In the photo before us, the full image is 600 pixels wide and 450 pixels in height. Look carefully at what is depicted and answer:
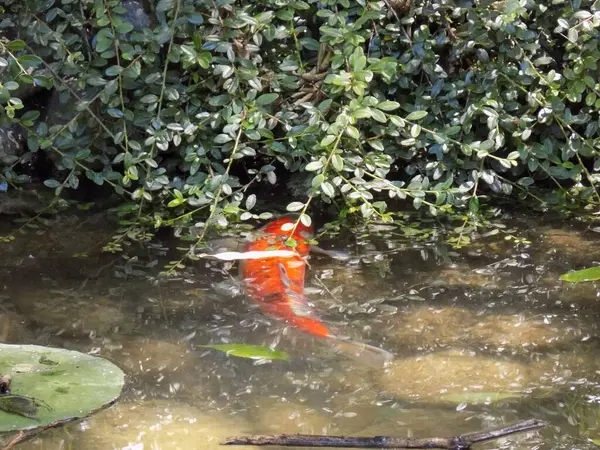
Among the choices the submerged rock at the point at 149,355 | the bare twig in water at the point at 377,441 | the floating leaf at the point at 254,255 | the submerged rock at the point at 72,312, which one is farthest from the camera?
the floating leaf at the point at 254,255

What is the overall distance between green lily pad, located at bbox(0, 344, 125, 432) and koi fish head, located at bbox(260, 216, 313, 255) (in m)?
1.16

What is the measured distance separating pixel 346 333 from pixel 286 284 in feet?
1.50

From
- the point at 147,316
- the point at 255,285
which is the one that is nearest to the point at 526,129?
the point at 255,285

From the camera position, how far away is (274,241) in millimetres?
3350

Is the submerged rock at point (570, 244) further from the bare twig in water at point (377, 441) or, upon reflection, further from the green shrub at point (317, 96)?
the bare twig in water at point (377, 441)

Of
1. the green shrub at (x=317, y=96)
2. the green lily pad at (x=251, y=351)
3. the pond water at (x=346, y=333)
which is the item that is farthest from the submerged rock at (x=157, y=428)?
the green shrub at (x=317, y=96)

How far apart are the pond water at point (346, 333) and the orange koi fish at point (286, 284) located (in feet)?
0.17

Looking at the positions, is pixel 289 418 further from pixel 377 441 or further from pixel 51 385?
pixel 51 385

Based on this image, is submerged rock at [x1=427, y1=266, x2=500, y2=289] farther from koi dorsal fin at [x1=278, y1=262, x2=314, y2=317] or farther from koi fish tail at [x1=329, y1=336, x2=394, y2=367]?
koi fish tail at [x1=329, y1=336, x2=394, y2=367]

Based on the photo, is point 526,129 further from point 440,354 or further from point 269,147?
point 440,354

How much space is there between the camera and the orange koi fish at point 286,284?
8.06 ft

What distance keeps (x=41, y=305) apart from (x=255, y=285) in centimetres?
75

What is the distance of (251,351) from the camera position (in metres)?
2.37

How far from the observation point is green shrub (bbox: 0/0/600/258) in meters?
3.52
